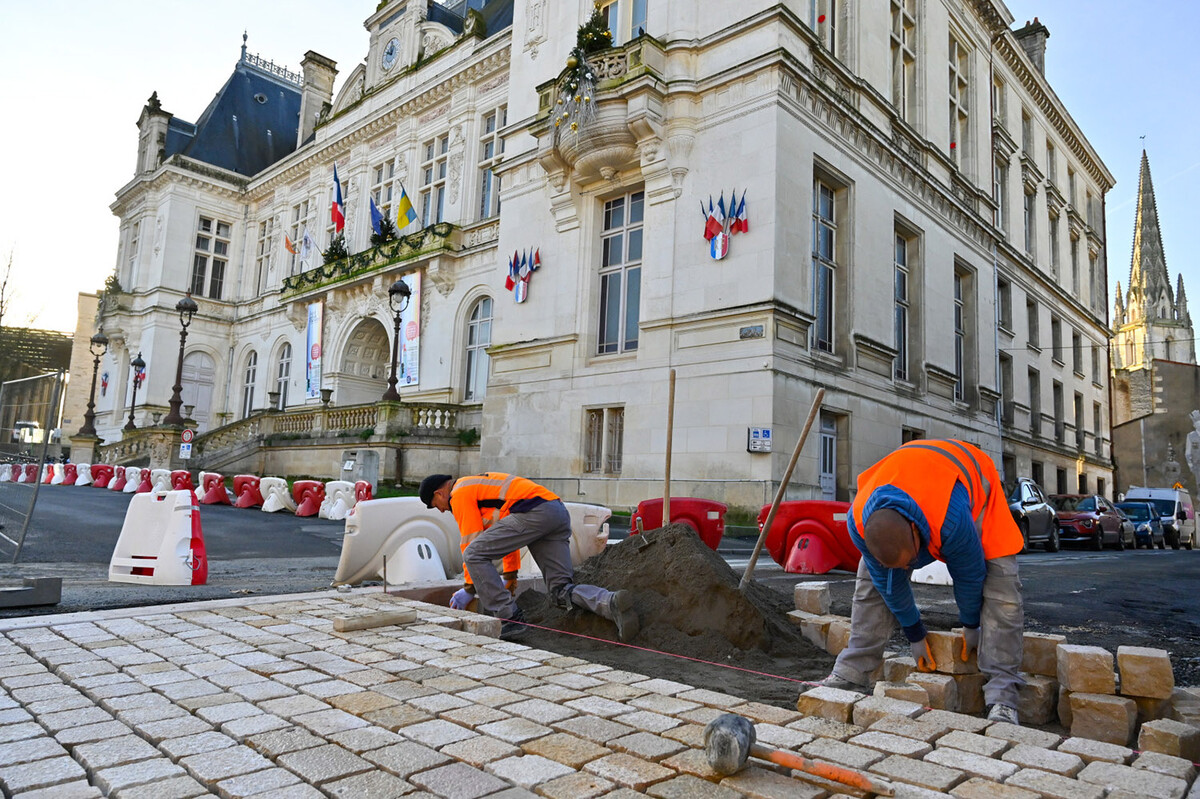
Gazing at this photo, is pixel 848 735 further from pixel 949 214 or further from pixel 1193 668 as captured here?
pixel 949 214

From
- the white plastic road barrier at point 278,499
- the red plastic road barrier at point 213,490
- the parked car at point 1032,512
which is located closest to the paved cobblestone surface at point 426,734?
the white plastic road barrier at point 278,499

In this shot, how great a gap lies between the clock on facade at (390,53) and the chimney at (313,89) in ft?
26.1

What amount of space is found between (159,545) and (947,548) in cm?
650

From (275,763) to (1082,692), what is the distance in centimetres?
332

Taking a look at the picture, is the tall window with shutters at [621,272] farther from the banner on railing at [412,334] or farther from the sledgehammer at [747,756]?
the sledgehammer at [747,756]

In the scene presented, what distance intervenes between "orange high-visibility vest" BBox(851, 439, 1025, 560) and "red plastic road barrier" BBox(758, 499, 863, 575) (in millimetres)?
5490

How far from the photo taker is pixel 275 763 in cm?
259

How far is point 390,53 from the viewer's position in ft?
105

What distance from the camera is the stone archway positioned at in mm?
29812

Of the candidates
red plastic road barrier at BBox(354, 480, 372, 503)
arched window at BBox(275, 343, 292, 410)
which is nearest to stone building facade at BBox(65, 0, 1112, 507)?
arched window at BBox(275, 343, 292, 410)

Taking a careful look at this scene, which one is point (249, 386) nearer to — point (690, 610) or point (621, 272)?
point (621, 272)

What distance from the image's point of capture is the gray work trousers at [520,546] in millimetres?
5602

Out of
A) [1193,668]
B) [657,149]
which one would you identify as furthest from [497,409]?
[1193,668]

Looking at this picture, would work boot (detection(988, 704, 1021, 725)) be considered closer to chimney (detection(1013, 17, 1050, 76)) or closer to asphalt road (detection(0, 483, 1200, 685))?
asphalt road (detection(0, 483, 1200, 685))
